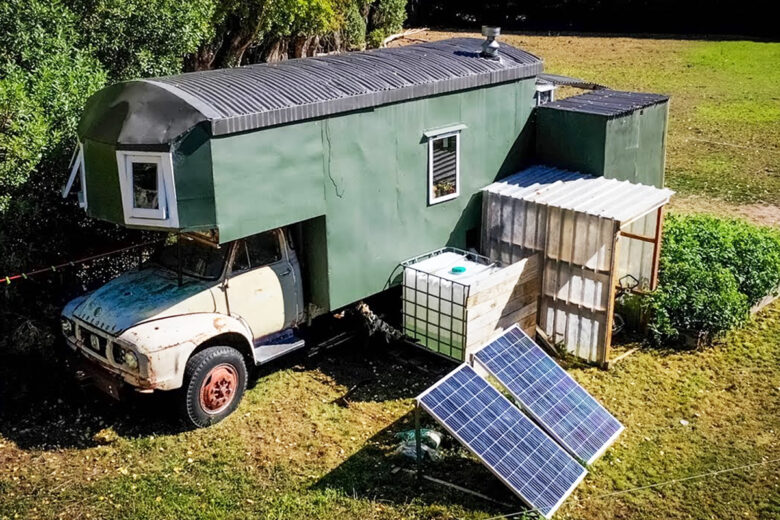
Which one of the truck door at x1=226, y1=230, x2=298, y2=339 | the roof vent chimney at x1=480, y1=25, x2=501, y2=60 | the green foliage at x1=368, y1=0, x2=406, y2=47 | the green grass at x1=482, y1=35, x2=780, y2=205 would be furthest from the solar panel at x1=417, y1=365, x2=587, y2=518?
the green foliage at x1=368, y1=0, x2=406, y2=47

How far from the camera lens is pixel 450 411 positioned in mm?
8328

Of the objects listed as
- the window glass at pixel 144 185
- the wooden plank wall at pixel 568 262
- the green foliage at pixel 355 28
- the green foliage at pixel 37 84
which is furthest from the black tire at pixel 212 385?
the green foliage at pixel 355 28

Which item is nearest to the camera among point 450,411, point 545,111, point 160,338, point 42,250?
point 450,411

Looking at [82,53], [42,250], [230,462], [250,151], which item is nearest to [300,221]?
[250,151]

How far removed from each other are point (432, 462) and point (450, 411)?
2.70 ft

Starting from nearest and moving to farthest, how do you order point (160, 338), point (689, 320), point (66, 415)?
point (160, 338) → point (66, 415) → point (689, 320)

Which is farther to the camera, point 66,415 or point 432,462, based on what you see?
point 66,415

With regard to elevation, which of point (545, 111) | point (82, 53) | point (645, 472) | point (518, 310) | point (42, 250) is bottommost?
point (645, 472)

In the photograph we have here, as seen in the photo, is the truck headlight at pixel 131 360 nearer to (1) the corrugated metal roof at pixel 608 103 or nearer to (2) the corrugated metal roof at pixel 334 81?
(2) the corrugated metal roof at pixel 334 81

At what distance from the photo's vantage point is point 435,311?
10.8 m

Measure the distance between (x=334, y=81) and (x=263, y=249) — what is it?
2.34 meters

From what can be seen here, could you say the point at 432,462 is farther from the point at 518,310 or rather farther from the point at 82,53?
the point at 82,53

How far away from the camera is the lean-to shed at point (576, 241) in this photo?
10.7 metres

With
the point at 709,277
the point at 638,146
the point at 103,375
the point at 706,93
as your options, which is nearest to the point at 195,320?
the point at 103,375
